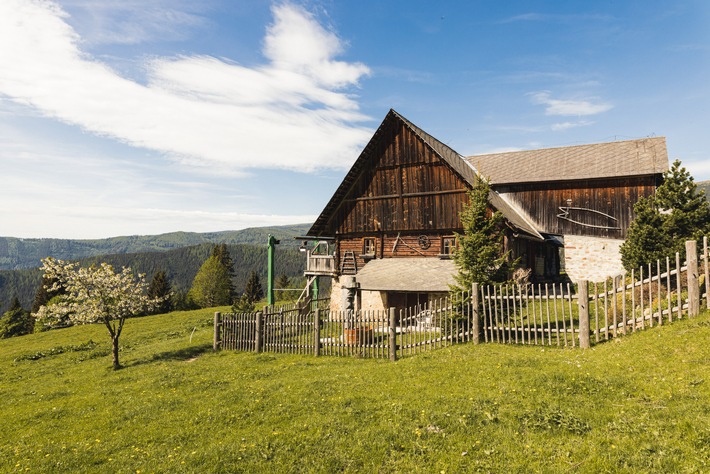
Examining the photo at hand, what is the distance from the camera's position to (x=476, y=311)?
1363 cm

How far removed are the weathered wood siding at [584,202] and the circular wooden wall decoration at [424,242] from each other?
33.6ft

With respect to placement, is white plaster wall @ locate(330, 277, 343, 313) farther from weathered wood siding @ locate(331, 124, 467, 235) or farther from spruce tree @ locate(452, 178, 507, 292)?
spruce tree @ locate(452, 178, 507, 292)

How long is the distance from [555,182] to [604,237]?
17.5 ft

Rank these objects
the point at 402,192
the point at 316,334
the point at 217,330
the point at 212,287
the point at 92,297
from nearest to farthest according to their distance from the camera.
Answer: the point at 316,334 < the point at 92,297 < the point at 217,330 < the point at 402,192 < the point at 212,287

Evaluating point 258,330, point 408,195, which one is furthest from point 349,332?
point 408,195

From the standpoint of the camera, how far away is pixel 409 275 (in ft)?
76.9

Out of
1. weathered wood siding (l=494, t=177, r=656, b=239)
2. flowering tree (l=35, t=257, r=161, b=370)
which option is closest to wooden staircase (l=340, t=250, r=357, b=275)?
flowering tree (l=35, t=257, r=161, b=370)

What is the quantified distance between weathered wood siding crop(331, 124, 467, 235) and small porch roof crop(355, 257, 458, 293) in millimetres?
2704

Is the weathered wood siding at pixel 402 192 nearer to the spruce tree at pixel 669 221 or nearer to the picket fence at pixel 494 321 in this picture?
the spruce tree at pixel 669 221

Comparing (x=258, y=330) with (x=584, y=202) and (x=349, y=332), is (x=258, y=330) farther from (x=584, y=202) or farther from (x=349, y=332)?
(x=584, y=202)

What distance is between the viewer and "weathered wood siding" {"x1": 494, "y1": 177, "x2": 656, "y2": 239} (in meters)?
28.2

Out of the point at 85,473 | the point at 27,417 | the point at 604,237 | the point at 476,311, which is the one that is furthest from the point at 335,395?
the point at 604,237

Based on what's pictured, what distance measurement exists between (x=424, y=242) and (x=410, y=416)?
19.9m

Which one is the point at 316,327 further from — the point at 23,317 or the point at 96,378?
the point at 23,317
